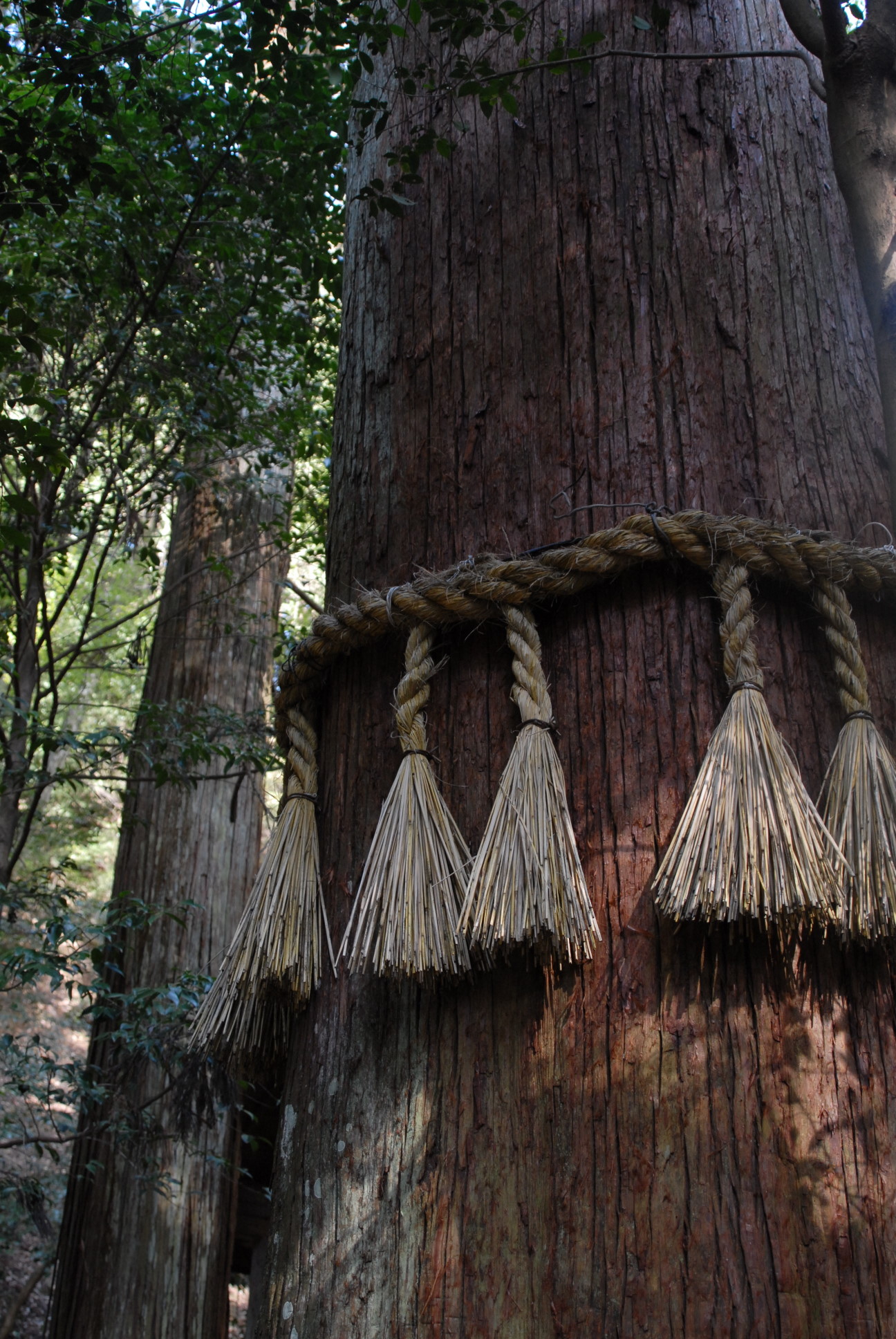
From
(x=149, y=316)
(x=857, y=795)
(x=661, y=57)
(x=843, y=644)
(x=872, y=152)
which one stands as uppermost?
(x=149, y=316)

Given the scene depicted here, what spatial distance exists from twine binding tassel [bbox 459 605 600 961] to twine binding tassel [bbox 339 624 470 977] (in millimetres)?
44

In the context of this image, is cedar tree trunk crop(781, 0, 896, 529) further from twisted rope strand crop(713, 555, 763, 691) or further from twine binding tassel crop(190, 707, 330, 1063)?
twine binding tassel crop(190, 707, 330, 1063)

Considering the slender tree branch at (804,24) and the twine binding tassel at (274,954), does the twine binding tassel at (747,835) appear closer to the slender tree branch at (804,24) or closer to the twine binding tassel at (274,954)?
the twine binding tassel at (274,954)

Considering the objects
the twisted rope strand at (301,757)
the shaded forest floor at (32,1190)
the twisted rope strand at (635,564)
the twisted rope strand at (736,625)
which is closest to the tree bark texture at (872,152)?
the twisted rope strand at (635,564)

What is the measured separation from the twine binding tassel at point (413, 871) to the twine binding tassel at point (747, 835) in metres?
0.26

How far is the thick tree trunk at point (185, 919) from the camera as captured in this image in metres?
3.93

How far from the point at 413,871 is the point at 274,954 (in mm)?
238

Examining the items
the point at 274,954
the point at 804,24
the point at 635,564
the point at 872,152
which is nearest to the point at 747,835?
the point at 635,564

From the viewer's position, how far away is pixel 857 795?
123 centimetres

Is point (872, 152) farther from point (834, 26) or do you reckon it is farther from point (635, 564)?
point (635, 564)

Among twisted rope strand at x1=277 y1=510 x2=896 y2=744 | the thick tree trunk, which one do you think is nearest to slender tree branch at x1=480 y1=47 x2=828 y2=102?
twisted rope strand at x1=277 y1=510 x2=896 y2=744

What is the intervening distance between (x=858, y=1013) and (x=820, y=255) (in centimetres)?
118

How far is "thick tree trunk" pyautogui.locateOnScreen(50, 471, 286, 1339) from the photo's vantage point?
3932mm

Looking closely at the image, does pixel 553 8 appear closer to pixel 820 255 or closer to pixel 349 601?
pixel 820 255
